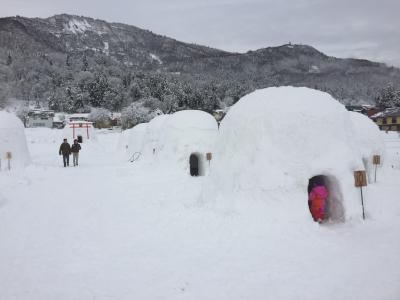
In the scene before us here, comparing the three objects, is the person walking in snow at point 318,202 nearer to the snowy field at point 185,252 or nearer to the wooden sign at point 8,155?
the snowy field at point 185,252

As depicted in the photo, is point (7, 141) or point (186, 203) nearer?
point (186, 203)

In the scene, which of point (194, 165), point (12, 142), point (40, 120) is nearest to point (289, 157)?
point (194, 165)

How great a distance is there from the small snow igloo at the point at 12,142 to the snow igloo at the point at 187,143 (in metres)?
7.53

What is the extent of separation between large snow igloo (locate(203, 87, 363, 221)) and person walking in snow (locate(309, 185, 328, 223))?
214 millimetres

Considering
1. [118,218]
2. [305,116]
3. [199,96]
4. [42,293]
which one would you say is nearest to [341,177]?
[305,116]

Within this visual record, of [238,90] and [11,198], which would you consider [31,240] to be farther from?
[238,90]

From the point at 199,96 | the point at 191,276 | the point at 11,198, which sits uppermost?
the point at 199,96

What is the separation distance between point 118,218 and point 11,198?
492 cm

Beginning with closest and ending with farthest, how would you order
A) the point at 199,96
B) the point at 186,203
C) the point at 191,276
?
1. the point at 191,276
2. the point at 186,203
3. the point at 199,96

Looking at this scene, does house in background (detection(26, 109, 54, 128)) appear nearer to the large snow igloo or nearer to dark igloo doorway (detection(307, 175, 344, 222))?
the large snow igloo

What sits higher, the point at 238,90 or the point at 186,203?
the point at 238,90

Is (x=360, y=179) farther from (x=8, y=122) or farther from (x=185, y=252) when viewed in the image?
(x=8, y=122)

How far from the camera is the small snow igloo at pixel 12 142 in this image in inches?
750

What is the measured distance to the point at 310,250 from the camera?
24.8ft
